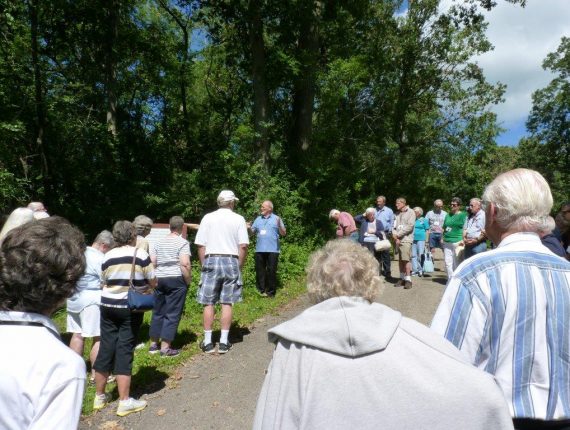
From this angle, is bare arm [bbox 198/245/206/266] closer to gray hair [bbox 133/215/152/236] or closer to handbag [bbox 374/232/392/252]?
gray hair [bbox 133/215/152/236]

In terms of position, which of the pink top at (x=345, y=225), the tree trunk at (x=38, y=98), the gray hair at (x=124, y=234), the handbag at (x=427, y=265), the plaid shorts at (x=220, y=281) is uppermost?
the tree trunk at (x=38, y=98)

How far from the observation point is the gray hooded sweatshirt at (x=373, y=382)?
1549 millimetres

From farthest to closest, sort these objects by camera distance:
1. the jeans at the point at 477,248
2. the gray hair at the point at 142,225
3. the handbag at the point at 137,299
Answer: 1. the jeans at the point at 477,248
2. the gray hair at the point at 142,225
3. the handbag at the point at 137,299

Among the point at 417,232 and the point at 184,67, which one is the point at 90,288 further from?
the point at 184,67

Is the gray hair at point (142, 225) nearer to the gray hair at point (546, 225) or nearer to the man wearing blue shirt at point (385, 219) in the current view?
the gray hair at point (546, 225)

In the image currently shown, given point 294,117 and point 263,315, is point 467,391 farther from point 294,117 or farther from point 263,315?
point 294,117

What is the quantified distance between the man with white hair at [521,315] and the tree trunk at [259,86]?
11136 mm

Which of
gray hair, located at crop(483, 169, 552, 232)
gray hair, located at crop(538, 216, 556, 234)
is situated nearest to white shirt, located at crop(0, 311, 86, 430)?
gray hair, located at crop(483, 169, 552, 232)

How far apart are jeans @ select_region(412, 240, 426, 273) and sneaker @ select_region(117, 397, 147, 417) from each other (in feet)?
24.9

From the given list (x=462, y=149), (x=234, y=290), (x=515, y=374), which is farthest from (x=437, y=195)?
(x=515, y=374)

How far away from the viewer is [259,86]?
13.2 m

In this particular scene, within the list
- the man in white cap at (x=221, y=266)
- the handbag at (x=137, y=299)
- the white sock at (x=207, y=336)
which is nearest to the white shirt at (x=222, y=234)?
the man in white cap at (x=221, y=266)

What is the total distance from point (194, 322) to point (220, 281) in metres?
1.82

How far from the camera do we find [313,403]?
1.60 m
